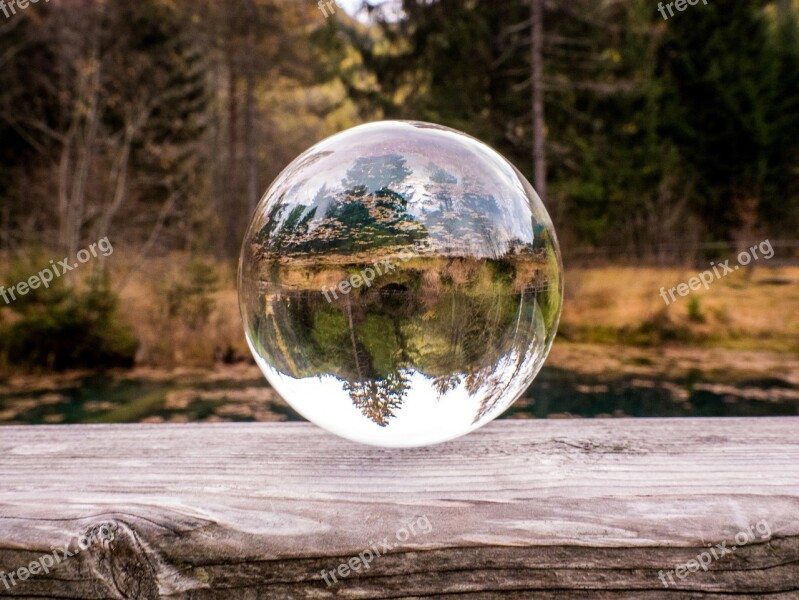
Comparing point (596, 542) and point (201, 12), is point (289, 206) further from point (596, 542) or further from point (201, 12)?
point (201, 12)

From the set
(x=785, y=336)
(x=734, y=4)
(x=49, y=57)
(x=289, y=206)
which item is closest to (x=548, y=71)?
(x=734, y=4)

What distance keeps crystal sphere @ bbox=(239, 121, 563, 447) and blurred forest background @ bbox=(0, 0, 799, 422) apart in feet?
22.3

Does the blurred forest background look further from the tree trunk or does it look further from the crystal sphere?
the crystal sphere

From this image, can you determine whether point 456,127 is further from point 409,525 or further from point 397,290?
point 409,525

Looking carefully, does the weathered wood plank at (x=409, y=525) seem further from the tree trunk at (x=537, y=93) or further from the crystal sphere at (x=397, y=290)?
the tree trunk at (x=537, y=93)

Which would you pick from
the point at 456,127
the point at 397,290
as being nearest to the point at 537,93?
the point at 456,127

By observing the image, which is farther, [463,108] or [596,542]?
[463,108]

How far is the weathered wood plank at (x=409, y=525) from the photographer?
2.68 feet

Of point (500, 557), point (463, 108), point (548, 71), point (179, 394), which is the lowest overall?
point (179, 394)

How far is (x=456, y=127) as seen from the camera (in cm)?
1385

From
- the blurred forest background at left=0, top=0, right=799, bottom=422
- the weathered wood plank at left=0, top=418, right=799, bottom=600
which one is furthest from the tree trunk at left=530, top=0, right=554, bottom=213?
the weathered wood plank at left=0, top=418, right=799, bottom=600

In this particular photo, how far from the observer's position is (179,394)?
313 inches

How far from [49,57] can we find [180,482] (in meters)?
15.9

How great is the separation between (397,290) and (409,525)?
36cm
